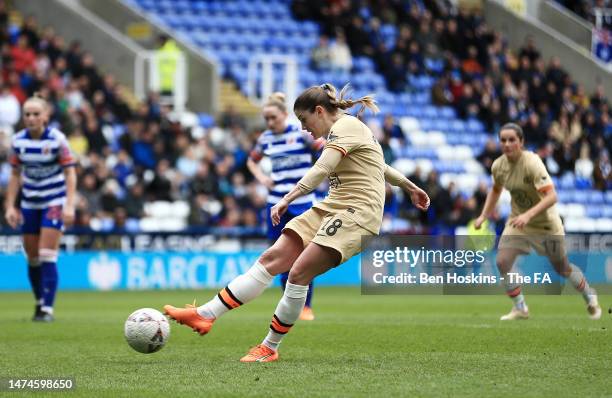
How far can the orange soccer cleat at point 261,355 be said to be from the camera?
884 centimetres

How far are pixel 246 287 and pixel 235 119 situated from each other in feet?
58.9

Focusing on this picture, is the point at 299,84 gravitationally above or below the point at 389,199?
above

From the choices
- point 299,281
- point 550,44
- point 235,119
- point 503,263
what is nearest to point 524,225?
point 503,263

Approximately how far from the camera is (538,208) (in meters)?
12.5

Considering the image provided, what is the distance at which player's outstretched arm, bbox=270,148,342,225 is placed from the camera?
8.30m

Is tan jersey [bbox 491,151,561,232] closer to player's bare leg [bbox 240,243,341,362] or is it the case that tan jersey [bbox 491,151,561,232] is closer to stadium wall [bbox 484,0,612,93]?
player's bare leg [bbox 240,243,341,362]

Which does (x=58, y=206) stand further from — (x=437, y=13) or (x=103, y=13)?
(x=437, y=13)

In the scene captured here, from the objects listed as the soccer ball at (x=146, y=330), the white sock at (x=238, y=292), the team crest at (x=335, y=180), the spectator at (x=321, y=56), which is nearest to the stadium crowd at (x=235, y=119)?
the spectator at (x=321, y=56)

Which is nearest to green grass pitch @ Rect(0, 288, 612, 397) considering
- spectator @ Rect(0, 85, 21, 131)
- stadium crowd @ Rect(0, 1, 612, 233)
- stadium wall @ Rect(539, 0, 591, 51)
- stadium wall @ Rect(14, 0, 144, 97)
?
stadium crowd @ Rect(0, 1, 612, 233)

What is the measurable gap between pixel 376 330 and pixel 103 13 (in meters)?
18.8

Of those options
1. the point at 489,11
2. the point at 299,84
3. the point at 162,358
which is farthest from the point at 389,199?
the point at 162,358

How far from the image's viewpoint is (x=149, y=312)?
A: 29.4 feet

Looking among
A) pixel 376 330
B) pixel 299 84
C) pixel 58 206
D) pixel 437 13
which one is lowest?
pixel 376 330

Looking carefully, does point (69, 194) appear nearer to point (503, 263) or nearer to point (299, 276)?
point (503, 263)
